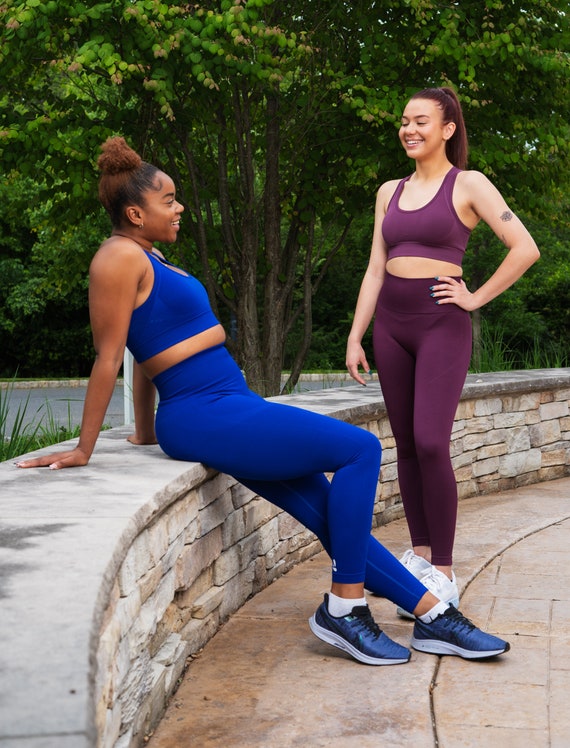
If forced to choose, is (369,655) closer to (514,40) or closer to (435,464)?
(435,464)

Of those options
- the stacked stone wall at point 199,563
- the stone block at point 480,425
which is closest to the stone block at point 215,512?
the stacked stone wall at point 199,563

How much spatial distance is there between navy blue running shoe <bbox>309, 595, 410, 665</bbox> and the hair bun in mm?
1636

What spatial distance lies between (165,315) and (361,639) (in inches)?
49.5

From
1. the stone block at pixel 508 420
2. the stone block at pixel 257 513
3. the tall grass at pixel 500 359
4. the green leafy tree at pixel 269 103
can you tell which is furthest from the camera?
the tall grass at pixel 500 359

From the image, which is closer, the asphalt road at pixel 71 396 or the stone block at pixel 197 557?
the stone block at pixel 197 557

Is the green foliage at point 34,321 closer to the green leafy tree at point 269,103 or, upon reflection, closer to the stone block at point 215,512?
the green leafy tree at point 269,103

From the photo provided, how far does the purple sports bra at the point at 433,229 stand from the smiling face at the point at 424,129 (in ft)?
0.40

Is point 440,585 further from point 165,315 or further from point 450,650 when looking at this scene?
point 165,315

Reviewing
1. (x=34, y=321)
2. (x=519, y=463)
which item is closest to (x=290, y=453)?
(x=519, y=463)

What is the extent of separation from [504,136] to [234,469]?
726cm

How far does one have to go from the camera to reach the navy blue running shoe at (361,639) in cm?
346

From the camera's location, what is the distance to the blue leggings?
3.44 meters

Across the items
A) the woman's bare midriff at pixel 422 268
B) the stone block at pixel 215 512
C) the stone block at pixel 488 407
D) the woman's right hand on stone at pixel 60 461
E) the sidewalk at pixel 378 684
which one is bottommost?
the sidewalk at pixel 378 684

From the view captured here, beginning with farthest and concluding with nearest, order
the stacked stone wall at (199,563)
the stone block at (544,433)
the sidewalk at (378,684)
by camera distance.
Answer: the stone block at (544,433)
the sidewalk at (378,684)
the stacked stone wall at (199,563)
